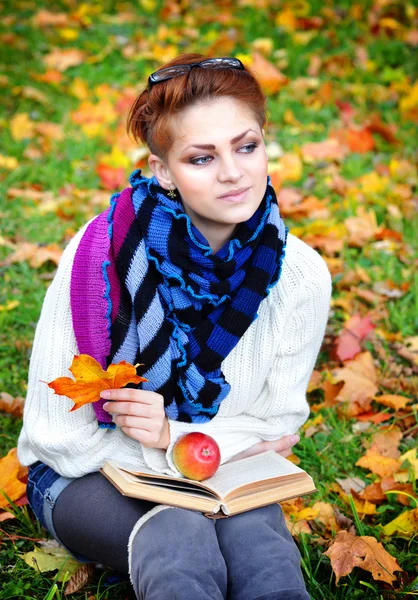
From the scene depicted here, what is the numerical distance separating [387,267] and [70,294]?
5.97ft

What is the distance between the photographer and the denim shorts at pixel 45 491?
203 centimetres

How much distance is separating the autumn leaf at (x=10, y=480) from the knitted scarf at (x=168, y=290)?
501 millimetres

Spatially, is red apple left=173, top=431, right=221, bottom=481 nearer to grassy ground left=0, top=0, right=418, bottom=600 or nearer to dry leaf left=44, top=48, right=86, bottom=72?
grassy ground left=0, top=0, right=418, bottom=600

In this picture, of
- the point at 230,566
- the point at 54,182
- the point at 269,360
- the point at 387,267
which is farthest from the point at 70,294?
the point at 54,182

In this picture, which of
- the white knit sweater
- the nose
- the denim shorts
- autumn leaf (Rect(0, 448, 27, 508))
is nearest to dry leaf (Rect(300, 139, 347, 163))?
the white knit sweater

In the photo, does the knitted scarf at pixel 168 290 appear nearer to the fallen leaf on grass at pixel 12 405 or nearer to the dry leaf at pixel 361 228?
the fallen leaf on grass at pixel 12 405

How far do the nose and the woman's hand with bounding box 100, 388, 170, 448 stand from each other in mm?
580

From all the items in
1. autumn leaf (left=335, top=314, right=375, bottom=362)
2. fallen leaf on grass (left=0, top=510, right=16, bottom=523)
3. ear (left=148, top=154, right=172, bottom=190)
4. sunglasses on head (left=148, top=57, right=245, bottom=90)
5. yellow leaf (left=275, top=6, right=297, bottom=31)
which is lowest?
fallen leaf on grass (left=0, top=510, right=16, bottom=523)

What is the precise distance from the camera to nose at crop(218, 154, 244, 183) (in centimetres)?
187

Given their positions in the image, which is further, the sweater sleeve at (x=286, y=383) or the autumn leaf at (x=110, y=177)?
the autumn leaf at (x=110, y=177)

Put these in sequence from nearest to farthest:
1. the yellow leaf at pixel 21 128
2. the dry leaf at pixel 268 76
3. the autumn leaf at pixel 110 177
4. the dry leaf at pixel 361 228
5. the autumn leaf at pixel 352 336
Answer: the autumn leaf at pixel 352 336, the dry leaf at pixel 361 228, the autumn leaf at pixel 110 177, the yellow leaf at pixel 21 128, the dry leaf at pixel 268 76

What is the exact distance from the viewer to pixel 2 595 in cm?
203

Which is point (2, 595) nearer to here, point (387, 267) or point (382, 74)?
point (387, 267)

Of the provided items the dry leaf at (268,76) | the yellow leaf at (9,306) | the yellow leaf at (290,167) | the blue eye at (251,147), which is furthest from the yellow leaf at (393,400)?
the dry leaf at (268,76)
